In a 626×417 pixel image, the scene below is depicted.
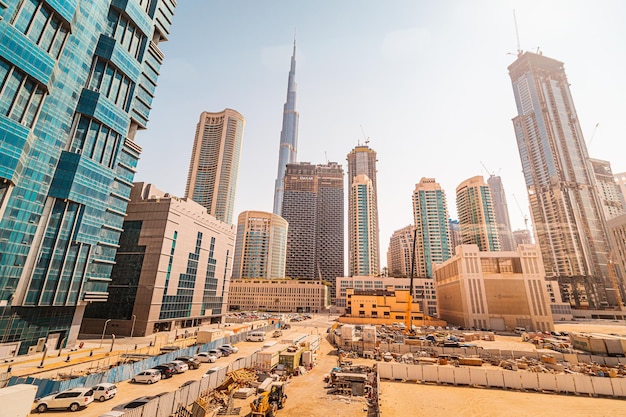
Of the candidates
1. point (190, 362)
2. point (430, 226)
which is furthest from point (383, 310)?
point (430, 226)

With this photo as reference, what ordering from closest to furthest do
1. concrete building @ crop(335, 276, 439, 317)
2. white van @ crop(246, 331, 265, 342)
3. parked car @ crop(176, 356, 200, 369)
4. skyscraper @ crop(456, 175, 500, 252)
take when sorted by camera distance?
parked car @ crop(176, 356, 200, 369) < white van @ crop(246, 331, 265, 342) < concrete building @ crop(335, 276, 439, 317) < skyscraper @ crop(456, 175, 500, 252)

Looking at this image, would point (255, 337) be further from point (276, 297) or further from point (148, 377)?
point (276, 297)

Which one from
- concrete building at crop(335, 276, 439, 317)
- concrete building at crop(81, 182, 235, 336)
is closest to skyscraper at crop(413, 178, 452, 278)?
concrete building at crop(335, 276, 439, 317)

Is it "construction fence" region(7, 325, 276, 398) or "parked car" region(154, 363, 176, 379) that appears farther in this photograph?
"parked car" region(154, 363, 176, 379)

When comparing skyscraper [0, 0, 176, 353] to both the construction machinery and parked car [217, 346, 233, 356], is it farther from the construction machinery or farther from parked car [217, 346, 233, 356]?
the construction machinery

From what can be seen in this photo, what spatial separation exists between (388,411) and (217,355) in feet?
96.3

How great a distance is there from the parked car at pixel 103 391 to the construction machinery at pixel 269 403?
1476cm

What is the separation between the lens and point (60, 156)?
5044cm

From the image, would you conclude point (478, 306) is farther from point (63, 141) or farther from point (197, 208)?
point (63, 141)

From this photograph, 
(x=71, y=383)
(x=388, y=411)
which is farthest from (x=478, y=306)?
(x=71, y=383)

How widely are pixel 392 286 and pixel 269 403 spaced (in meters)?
134

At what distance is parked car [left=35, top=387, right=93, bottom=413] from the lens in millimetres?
24344

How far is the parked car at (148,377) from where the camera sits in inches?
1272

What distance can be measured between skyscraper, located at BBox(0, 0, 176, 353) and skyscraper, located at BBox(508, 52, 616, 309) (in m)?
209
